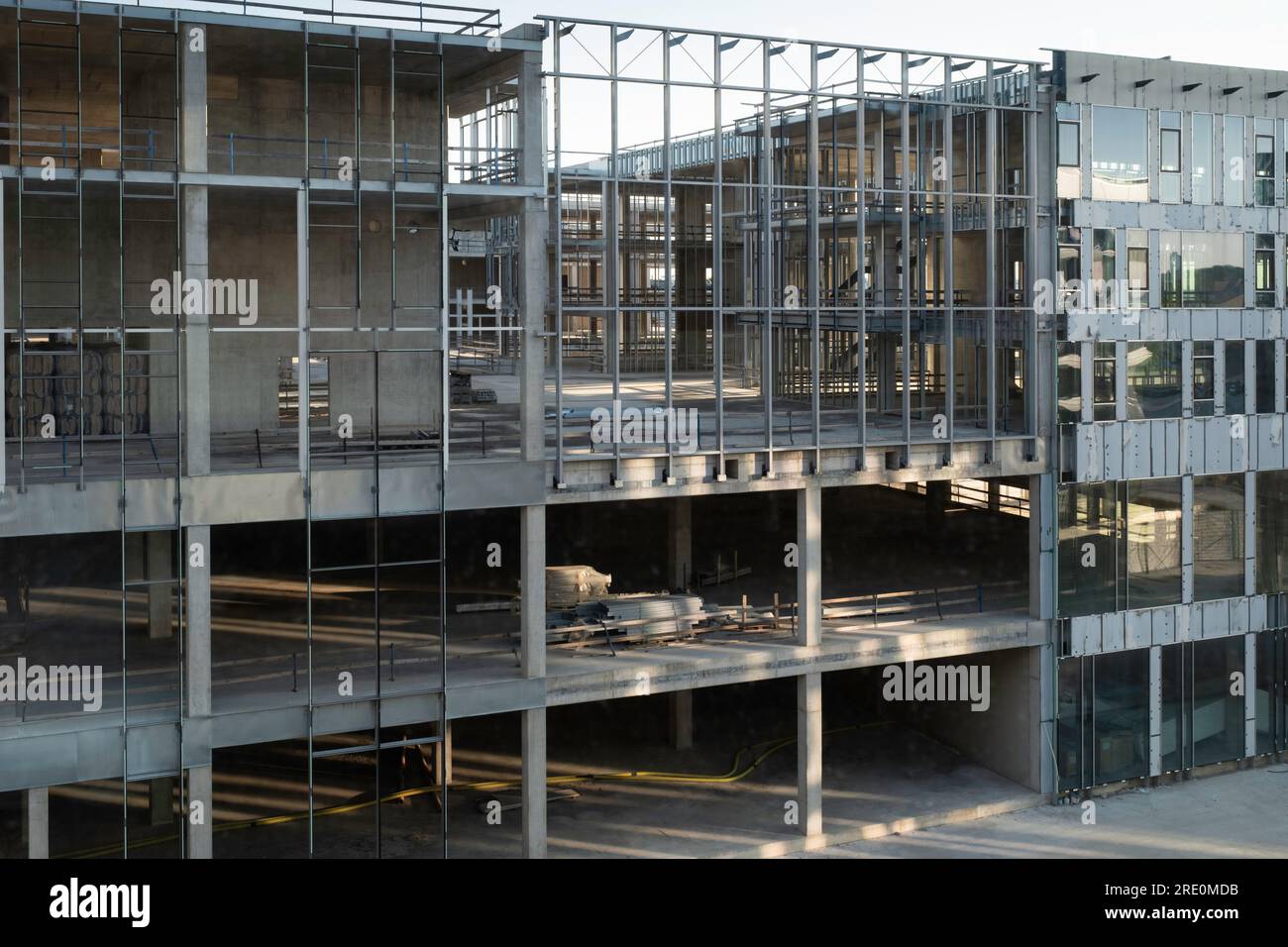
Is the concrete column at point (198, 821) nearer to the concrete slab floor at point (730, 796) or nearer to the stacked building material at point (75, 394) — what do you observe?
the concrete slab floor at point (730, 796)

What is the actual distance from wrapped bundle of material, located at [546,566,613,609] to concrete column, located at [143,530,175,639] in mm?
6859

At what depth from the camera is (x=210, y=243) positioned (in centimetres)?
2483

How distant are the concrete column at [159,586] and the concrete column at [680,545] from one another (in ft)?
35.5

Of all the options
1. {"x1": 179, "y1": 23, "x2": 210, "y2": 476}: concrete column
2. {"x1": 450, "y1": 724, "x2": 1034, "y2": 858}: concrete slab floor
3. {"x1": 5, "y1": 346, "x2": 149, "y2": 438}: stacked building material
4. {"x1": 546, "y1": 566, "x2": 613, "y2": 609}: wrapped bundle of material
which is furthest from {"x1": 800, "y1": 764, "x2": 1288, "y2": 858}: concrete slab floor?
{"x1": 5, "y1": 346, "x2": 149, "y2": 438}: stacked building material

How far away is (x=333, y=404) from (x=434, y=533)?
13383 mm

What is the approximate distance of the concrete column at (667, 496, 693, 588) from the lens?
31.7 metres

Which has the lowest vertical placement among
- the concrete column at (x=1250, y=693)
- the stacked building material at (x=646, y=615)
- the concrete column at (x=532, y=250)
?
the concrete column at (x=1250, y=693)

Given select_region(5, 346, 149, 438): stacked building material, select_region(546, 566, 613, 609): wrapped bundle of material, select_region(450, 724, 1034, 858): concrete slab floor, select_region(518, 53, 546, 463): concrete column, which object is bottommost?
select_region(450, 724, 1034, 858): concrete slab floor

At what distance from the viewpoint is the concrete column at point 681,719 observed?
2986 centimetres

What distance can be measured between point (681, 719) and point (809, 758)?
5.29 m

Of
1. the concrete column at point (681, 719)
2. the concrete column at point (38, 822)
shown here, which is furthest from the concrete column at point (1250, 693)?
the concrete column at point (38, 822)

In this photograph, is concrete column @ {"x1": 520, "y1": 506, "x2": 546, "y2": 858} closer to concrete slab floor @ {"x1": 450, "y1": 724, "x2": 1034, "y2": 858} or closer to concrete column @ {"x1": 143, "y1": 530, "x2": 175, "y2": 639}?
concrete slab floor @ {"x1": 450, "y1": 724, "x2": 1034, "y2": 858}
